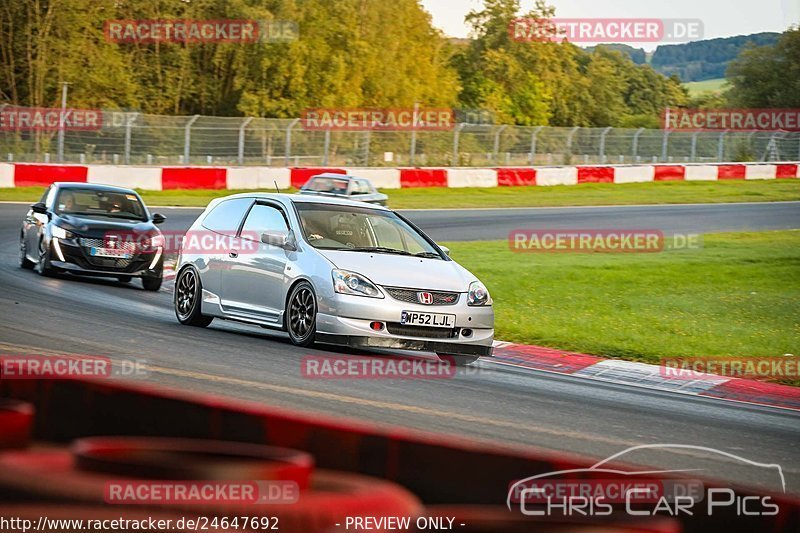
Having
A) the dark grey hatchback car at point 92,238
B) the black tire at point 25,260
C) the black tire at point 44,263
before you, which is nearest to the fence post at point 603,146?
the dark grey hatchback car at point 92,238

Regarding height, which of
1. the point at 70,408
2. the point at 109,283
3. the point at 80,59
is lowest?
the point at 109,283

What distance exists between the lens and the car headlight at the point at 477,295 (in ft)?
36.9

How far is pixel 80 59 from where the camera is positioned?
53219 millimetres

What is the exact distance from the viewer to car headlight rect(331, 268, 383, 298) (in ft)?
35.6

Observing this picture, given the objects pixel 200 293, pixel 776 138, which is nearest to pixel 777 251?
pixel 200 293

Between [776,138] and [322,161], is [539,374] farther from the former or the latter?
[776,138]

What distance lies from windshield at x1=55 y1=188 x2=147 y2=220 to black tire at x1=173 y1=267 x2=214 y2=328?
484cm

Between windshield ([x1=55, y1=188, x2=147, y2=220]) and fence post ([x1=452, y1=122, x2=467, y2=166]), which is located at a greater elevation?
fence post ([x1=452, y1=122, x2=467, y2=166])

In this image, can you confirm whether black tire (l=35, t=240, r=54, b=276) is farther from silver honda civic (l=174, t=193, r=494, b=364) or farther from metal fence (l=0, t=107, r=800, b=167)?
metal fence (l=0, t=107, r=800, b=167)

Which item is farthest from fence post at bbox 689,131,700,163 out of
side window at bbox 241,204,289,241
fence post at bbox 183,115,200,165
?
side window at bbox 241,204,289,241

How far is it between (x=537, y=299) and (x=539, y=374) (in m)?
6.04

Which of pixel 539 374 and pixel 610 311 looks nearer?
pixel 539 374

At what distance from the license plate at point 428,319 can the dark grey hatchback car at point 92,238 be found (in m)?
7.01

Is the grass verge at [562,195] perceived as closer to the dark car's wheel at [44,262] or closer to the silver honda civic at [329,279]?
the dark car's wheel at [44,262]
